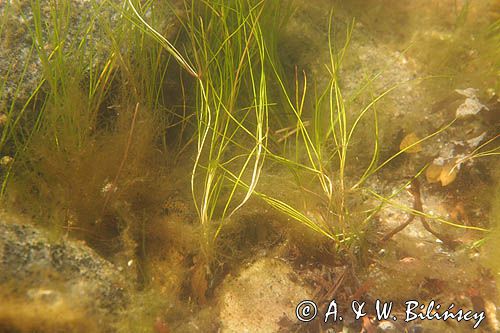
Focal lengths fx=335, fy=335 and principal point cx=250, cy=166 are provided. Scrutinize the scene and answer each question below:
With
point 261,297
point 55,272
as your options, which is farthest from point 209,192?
point 55,272

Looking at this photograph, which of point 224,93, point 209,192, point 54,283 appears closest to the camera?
point 54,283

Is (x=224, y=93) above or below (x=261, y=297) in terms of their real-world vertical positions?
above

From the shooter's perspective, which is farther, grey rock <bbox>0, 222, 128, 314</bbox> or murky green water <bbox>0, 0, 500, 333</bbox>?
murky green water <bbox>0, 0, 500, 333</bbox>

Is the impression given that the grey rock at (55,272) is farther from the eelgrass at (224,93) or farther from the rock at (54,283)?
the eelgrass at (224,93)

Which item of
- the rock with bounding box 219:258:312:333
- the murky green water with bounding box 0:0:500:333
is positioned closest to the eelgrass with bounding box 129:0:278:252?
the murky green water with bounding box 0:0:500:333

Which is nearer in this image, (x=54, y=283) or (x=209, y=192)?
(x=54, y=283)

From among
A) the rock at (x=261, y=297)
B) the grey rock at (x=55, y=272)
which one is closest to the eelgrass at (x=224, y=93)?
the rock at (x=261, y=297)

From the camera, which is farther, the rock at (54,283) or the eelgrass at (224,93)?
the eelgrass at (224,93)

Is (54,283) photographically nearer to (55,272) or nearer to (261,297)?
(55,272)

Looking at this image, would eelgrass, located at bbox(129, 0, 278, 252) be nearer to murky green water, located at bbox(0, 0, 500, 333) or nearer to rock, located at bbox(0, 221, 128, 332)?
murky green water, located at bbox(0, 0, 500, 333)

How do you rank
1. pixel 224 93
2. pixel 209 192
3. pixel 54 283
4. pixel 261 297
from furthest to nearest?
pixel 224 93, pixel 209 192, pixel 261 297, pixel 54 283
